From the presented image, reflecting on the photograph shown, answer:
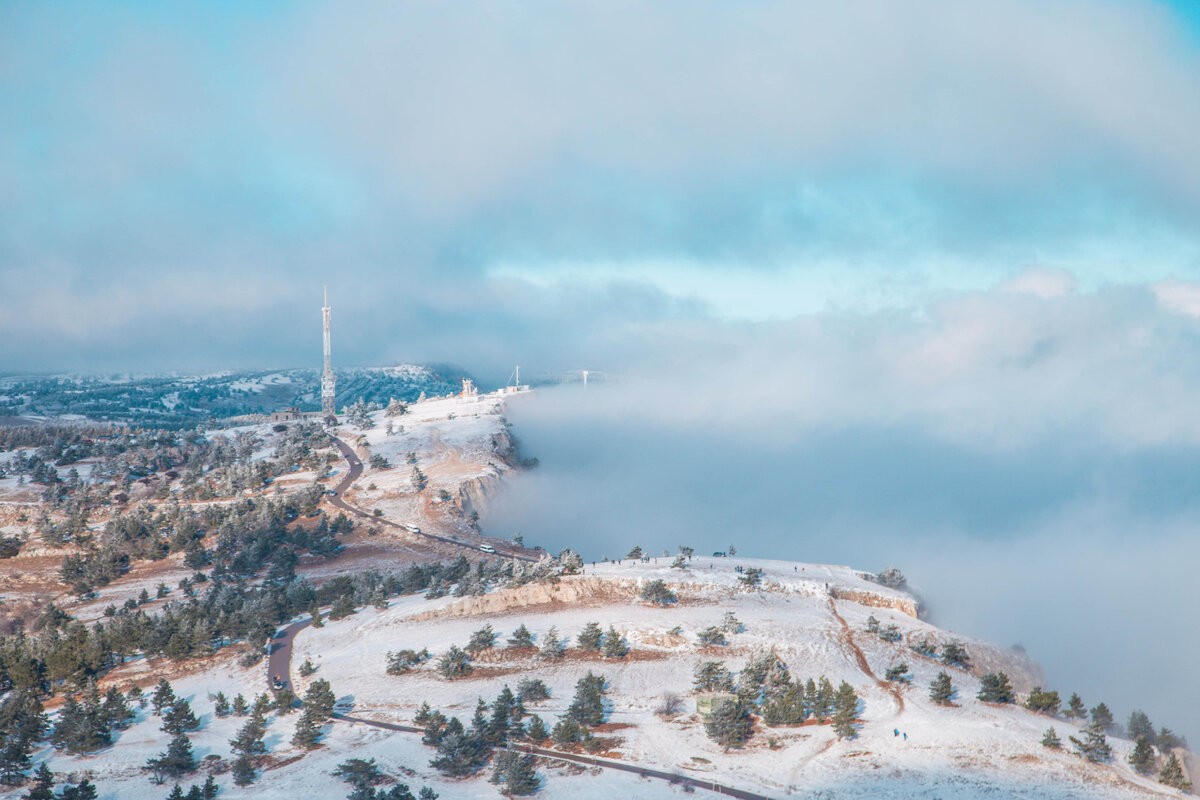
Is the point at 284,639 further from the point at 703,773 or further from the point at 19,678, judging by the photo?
the point at 703,773

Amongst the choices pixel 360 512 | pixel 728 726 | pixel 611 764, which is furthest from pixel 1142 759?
pixel 360 512

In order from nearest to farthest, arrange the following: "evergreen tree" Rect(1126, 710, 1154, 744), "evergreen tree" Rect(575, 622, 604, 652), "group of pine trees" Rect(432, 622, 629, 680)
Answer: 1. "evergreen tree" Rect(1126, 710, 1154, 744)
2. "group of pine trees" Rect(432, 622, 629, 680)
3. "evergreen tree" Rect(575, 622, 604, 652)

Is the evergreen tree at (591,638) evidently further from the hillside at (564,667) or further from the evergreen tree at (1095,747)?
the evergreen tree at (1095,747)

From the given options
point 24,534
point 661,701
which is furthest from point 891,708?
point 24,534

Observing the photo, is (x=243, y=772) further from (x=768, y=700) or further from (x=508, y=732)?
(x=768, y=700)

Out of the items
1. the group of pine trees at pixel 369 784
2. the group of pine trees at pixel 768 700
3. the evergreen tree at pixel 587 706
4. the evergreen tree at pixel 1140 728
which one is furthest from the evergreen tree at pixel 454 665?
the evergreen tree at pixel 1140 728

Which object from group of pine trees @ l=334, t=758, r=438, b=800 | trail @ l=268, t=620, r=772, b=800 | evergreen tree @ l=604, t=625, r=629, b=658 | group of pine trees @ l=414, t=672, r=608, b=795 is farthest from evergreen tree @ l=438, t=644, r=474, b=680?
group of pine trees @ l=334, t=758, r=438, b=800

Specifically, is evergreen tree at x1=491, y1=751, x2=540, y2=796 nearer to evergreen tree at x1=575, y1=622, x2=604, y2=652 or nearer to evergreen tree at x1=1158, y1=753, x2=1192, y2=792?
evergreen tree at x1=575, y1=622, x2=604, y2=652
